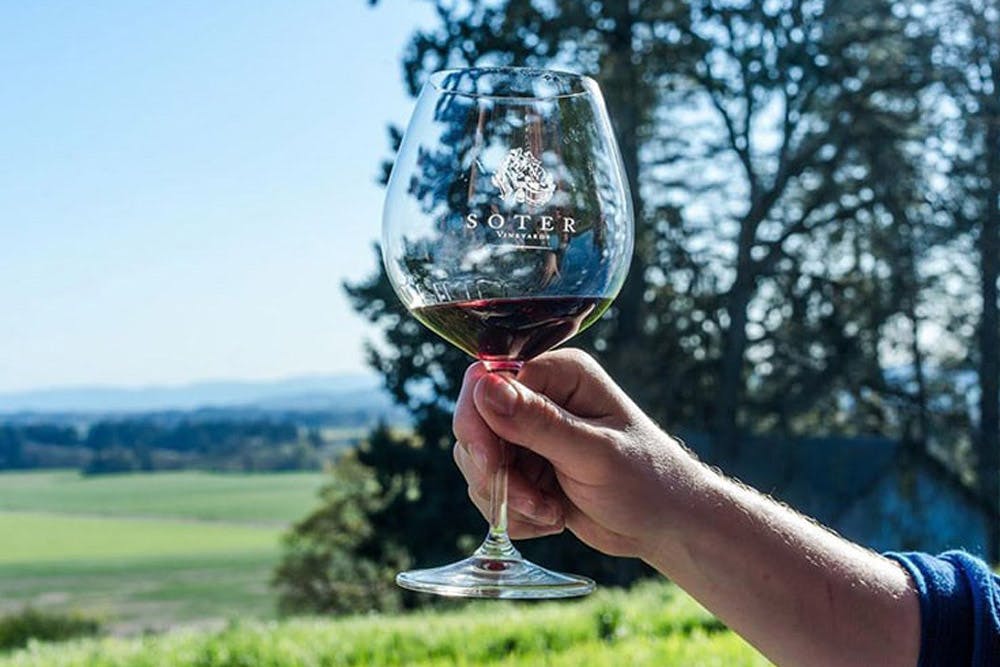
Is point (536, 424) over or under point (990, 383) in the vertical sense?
over

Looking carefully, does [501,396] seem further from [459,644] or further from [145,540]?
[145,540]

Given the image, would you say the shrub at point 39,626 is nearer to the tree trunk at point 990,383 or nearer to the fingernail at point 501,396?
the tree trunk at point 990,383

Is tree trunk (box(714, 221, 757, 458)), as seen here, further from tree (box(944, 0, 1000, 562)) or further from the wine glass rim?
the wine glass rim

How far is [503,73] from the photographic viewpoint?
4.33 feet

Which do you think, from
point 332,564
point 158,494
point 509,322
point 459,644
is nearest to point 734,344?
point 459,644

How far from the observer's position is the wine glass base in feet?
4.35

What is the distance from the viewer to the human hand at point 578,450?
128cm

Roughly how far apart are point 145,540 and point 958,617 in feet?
149

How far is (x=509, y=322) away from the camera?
1330mm

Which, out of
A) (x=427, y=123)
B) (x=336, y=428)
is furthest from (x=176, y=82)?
(x=427, y=123)

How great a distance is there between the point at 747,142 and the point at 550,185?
16672 mm

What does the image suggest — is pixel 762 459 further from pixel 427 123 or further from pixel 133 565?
pixel 133 565

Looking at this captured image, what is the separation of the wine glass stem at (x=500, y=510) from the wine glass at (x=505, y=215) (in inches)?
1.2

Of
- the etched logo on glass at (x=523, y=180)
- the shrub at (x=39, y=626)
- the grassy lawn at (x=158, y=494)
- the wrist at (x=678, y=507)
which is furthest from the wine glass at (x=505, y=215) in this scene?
the grassy lawn at (x=158, y=494)
